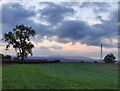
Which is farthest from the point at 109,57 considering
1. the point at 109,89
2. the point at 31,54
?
the point at 109,89

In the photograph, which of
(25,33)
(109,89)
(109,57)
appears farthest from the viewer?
(109,57)

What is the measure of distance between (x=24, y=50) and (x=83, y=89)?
68.6 metres

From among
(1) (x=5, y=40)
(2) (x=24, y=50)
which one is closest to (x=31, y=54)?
(2) (x=24, y=50)

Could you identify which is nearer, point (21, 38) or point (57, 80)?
point (57, 80)

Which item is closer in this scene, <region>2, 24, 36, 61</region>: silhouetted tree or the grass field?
the grass field

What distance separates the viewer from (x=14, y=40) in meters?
82.1

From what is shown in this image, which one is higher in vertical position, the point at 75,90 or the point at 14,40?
the point at 14,40

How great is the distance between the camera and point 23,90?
545 inches

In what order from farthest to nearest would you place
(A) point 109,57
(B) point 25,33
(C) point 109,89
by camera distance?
(A) point 109,57 < (B) point 25,33 < (C) point 109,89

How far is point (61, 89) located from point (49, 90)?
751 millimetres

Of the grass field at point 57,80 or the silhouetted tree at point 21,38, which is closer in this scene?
the grass field at point 57,80

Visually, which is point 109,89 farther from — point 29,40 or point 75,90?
point 29,40

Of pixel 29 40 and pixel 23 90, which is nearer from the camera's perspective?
pixel 23 90

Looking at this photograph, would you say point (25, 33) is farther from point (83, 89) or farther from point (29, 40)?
point (83, 89)
